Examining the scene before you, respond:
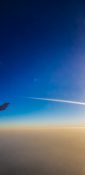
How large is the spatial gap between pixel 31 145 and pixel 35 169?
50.3m

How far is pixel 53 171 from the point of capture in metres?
34.3

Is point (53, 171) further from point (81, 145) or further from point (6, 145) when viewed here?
point (81, 145)

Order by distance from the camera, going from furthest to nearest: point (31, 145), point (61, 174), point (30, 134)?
point (30, 134) → point (31, 145) → point (61, 174)

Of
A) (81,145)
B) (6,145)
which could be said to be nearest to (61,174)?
(6,145)

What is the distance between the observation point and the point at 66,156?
57.8m

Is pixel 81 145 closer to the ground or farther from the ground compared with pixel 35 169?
farther from the ground

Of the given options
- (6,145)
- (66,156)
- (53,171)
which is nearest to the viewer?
(53,171)

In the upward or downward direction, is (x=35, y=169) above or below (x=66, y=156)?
below

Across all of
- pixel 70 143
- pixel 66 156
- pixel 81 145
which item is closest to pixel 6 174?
pixel 66 156

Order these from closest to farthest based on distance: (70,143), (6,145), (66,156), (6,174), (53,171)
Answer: (6,174)
(53,171)
(66,156)
(6,145)
(70,143)

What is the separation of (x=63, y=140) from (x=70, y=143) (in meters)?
4.30

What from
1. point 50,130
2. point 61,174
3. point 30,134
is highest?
point 50,130

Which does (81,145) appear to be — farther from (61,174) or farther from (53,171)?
(61,174)

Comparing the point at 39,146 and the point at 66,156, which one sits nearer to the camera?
the point at 66,156
